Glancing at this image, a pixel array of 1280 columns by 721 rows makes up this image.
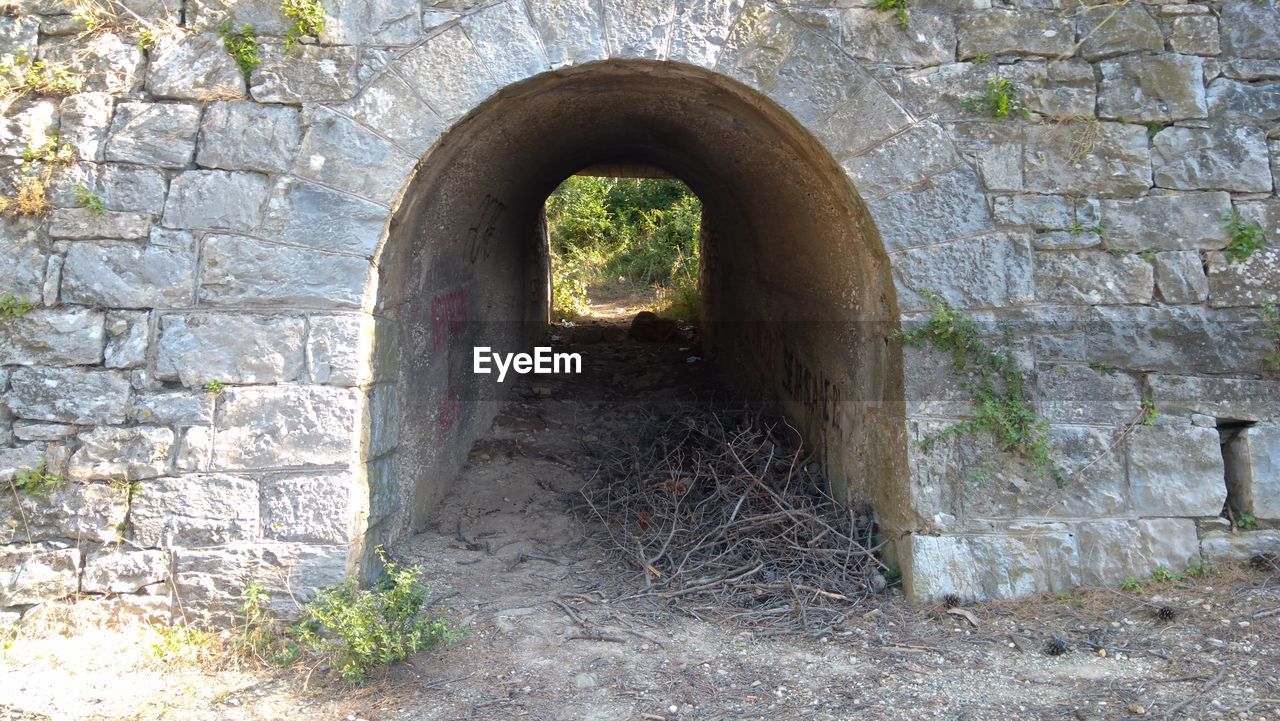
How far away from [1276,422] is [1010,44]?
1.92 meters

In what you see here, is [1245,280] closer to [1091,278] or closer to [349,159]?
[1091,278]

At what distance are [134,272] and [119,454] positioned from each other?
71 centimetres

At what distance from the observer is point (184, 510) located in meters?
3.20

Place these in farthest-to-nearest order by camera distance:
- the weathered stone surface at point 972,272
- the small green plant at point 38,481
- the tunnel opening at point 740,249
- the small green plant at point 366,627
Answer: the tunnel opening at point 740,249, the weathered stone surface at point 972,272, the small green plant at point 38,481, the small green plant at point 366,627

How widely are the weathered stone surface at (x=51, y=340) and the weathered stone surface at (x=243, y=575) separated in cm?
87

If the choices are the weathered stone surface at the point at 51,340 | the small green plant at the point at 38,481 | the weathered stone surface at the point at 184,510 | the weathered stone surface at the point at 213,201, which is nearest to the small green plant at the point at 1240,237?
the weathered stone surface at the point at 213,201

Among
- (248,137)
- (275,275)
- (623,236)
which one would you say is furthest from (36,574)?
(623,236)

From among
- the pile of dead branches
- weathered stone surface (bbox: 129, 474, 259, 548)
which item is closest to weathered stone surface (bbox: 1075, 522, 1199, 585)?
the pile of dead branches

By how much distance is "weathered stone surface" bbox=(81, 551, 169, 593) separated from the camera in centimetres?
320

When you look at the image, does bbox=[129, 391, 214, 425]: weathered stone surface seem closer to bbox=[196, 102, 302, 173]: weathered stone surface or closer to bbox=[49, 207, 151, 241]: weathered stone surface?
bbox=[49, 207, 151, 241]: weathered stone surface

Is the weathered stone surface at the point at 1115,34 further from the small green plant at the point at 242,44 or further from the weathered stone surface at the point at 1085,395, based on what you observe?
the small green plant at the point at 242,44

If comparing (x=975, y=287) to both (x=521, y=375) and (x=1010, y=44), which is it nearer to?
(x=1010, y=44)

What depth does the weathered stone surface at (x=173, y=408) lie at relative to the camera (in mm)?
3201

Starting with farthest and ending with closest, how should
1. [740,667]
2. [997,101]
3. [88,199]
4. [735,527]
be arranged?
[735,527]
[997,101]
[88,199]
[740,667]
